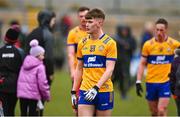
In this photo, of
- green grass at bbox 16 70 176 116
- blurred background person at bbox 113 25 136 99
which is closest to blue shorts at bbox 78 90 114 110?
green grass at bbox 16 70 176 116

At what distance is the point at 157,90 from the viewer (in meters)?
15.0

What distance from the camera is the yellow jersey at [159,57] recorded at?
48.8ft

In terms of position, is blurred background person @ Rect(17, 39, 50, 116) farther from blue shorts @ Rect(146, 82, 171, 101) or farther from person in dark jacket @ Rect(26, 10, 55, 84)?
blue shorts @ Rect(146, 82, 171, 101)

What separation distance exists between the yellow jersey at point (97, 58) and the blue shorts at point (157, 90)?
3457mm

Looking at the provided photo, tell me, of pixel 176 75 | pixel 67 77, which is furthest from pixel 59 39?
pixel 176 75

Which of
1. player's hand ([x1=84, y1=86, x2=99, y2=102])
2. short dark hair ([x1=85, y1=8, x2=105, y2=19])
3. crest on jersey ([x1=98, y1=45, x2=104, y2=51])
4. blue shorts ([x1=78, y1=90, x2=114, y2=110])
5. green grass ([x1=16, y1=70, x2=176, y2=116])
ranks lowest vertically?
green grass ([x1=16, y1=70, x2=176, y2=116])

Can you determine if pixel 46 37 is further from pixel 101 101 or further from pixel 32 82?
pixel 101 101

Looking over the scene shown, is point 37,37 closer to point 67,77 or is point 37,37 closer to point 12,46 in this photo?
point 12,46

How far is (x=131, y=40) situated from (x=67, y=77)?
6587 mm

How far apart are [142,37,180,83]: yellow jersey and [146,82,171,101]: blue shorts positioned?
83 millimetres

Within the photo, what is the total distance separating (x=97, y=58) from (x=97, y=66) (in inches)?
5.0

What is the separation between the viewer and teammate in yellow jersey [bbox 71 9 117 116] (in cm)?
1155

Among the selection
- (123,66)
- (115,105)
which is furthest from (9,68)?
(123,66)

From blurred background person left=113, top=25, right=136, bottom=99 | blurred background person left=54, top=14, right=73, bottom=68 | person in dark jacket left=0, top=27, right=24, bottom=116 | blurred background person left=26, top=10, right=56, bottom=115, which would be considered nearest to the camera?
person in dark jacket left=0, top=27, right=24, bottom=116
